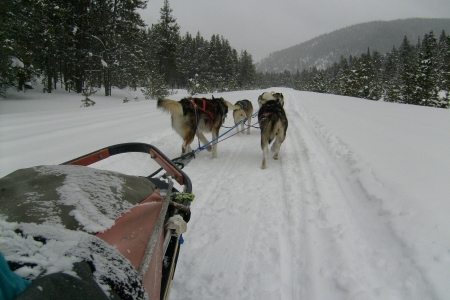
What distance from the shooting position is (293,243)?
238 centimetres

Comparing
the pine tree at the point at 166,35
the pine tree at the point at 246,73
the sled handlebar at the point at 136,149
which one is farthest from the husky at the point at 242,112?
the pine tree at the point at 246,73

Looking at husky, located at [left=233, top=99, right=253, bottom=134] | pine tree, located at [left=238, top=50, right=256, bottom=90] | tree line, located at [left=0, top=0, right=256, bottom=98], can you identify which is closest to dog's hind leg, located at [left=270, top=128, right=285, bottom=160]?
husky, located at [left=233, top=99, right=253, bottom=134]

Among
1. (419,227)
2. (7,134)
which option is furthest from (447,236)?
(7,134)

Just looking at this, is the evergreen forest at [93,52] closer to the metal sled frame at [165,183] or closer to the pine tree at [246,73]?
the metal sled frame at [165,183]

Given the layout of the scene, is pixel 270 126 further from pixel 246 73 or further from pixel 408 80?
pixel 246 73

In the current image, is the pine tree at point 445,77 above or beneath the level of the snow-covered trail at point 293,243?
above

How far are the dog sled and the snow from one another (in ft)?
3.23

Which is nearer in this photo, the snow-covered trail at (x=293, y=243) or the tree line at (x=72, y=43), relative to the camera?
the snow-covered trail at (x=293, y=243)

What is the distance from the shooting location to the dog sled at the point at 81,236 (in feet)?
2.18

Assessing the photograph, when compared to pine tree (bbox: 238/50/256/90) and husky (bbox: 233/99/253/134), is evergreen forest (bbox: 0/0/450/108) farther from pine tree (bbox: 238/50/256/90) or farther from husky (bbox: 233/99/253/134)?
pine tree (bbox: 238/50/256/90)

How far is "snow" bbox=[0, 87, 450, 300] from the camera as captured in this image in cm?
187

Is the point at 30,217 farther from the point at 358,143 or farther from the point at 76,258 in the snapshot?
the point at 358,143

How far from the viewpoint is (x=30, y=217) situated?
862 mm

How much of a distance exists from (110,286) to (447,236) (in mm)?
2546
